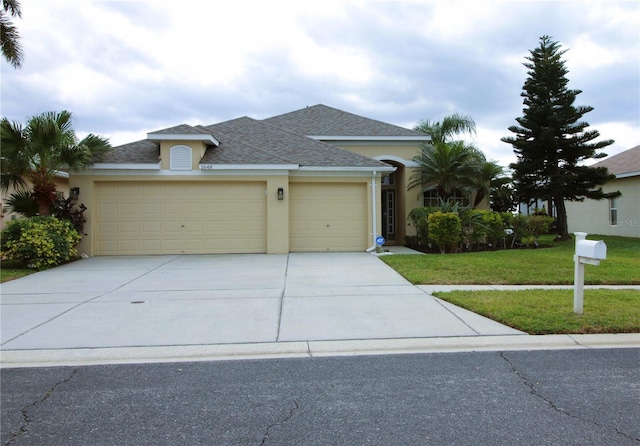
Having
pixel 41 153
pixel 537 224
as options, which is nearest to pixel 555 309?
pixel 537 224

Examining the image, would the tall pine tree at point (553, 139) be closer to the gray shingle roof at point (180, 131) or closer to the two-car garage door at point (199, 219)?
the two-car garage door at point (199, 219)

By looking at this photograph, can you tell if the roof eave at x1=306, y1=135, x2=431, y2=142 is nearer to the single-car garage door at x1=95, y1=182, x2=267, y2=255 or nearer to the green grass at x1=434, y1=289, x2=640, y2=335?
the single-car garage door at x1=95, y1=182, x2=267, y2=255

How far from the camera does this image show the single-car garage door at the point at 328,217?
50.3 feet

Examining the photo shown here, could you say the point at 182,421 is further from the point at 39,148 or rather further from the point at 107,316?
the point at 39,148

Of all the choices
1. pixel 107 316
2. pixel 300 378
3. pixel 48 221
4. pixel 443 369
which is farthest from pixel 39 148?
pixel 443 369

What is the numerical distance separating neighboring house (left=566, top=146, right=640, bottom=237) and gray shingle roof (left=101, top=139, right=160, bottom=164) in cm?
2008

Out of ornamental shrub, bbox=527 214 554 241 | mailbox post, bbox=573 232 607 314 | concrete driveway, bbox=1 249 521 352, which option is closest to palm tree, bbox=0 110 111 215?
concrete driveway, bbox=1 249 521 352

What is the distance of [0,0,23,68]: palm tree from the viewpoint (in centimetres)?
1525

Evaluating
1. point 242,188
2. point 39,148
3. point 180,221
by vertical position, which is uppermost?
point 39,148

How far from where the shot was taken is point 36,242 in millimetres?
11680

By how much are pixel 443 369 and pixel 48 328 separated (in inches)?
206

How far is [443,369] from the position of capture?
182 inches

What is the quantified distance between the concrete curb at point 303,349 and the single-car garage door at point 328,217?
9.86m

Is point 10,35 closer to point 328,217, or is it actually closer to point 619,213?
point 328,217
